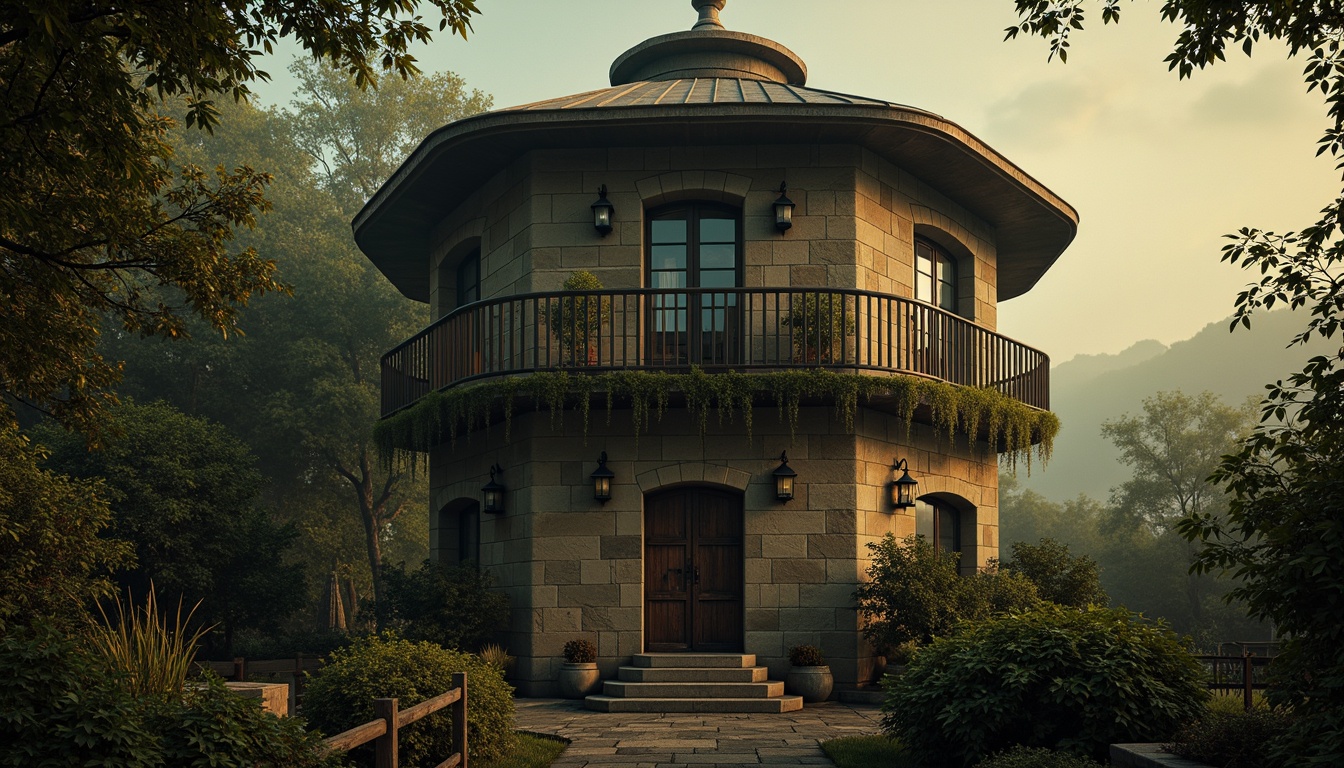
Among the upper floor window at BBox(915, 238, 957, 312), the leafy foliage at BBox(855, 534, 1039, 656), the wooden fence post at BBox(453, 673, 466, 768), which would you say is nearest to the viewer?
the wooden fence post at BBox(453, 673, 466, 768)

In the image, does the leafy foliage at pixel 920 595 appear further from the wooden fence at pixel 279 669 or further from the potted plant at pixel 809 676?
the wooden fence at pixel 279 669

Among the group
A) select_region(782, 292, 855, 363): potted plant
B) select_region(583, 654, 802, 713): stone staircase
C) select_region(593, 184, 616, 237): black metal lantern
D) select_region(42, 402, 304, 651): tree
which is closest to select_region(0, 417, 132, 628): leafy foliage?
select_region(42, 402, 304, 651): tree

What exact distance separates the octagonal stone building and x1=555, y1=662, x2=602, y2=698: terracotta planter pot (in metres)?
0.37

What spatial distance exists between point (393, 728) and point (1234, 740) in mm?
5208

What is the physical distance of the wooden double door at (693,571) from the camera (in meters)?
15.7

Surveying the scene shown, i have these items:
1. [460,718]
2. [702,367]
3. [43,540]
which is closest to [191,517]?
[43,540]

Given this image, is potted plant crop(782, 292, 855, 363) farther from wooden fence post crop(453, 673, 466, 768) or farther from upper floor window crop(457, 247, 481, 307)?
wooden fence post crop(453, 673, 466, 768)

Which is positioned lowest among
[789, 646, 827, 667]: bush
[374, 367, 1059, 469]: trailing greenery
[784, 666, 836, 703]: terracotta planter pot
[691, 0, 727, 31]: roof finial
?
[784, 666, 836, 703]: terracotta planter pot

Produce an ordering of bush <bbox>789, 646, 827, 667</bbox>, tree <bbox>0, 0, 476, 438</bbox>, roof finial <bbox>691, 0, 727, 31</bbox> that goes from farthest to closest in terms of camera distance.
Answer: roof finial <bbox>691, 0, 727, 31</bbox>
bush <bbox>789, 646, 827, 667</bbox>
tree <bbox>0, 0, 476, 438</bbox>

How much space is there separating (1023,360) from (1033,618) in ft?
30.9

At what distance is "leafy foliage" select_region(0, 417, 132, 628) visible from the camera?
43.8ft

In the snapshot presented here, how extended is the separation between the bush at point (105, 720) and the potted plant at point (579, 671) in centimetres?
906

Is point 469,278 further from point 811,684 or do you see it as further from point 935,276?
point 811,684

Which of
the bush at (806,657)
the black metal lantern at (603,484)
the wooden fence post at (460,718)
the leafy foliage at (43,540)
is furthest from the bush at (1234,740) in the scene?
the leafy foliage at (43,540)
